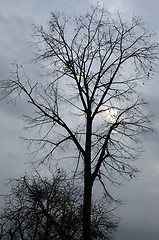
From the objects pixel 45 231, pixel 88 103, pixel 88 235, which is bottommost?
pixel 88 235

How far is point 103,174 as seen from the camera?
1328 centimetres

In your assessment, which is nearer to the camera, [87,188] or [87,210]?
[87,210]

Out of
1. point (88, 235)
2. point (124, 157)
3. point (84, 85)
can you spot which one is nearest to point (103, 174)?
point (124, 157)

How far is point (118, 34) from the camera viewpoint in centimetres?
1496

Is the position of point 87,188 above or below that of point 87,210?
above

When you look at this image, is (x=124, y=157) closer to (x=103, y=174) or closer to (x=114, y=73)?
(x=103, y=174)

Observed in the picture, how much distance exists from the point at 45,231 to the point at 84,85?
27.5 ft

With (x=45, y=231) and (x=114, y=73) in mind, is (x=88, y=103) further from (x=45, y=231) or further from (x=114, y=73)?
(x=45, y=231)

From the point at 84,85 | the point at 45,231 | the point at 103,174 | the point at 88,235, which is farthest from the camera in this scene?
the point at 45,231

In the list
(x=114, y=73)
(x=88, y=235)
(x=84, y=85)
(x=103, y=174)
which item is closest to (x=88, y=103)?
(x=84, y=85)

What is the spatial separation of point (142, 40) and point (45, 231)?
10.7 m

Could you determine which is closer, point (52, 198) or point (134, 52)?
point (134, 52)

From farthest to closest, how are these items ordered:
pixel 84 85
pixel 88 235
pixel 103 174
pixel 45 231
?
pixel 45 231 < pixel 84 85 < pixel 103 174 < pixel 88 235

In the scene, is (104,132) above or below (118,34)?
below
